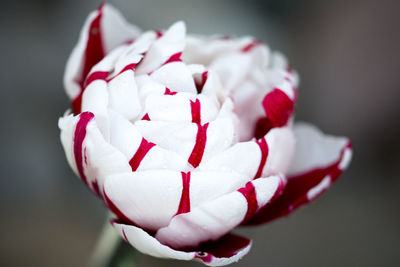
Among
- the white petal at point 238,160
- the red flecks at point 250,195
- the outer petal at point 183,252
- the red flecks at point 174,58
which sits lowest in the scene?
the outer petal at point 183,252

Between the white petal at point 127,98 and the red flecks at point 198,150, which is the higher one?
the white petal at point 127,98

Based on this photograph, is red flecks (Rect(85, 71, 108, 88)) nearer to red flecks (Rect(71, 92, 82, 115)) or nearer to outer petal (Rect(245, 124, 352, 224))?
red flecks (Rect(71, 92, 82, 115))

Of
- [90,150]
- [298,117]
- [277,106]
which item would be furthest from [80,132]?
[298,117]

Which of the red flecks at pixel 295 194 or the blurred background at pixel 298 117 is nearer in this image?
the red flecks at pixel 295 194

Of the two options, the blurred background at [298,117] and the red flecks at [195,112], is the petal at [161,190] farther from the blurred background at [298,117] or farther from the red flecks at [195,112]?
the blurred background at [298,117]

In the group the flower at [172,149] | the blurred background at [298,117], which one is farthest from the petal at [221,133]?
the blurred background at [298,117]

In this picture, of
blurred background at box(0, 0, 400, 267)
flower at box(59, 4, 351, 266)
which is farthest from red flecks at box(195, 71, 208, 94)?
blurred background at box(0, 0, 400, 267)
